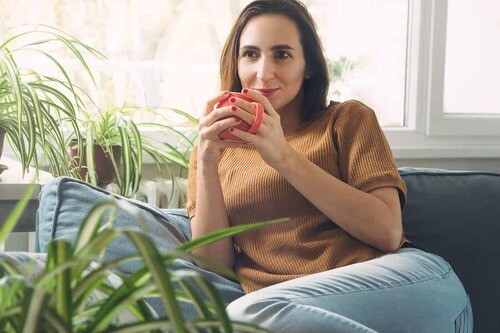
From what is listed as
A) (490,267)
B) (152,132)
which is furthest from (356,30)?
(490,267)

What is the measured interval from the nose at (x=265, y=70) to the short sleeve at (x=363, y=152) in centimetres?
18

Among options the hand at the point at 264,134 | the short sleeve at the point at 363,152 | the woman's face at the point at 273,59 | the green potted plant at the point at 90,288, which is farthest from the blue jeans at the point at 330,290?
the green potted plant at the point at 90,288

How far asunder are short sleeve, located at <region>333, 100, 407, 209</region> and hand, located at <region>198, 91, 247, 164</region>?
0.25 m

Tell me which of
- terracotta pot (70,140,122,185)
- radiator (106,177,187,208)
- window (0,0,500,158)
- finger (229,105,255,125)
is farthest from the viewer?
window (0,0,500,158)

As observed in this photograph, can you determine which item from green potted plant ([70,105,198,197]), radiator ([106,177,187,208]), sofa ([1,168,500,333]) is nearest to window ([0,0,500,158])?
radiator ([106,177,187,208])

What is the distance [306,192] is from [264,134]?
15 centimetres

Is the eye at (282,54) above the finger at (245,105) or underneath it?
above

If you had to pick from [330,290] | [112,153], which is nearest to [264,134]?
[330,290]

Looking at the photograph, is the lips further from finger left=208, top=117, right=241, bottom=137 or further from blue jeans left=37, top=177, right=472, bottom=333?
blue jeans left=37, top=177, right=472, bottom=333

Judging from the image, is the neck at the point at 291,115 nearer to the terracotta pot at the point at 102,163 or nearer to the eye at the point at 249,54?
the eye at the point at 249,54

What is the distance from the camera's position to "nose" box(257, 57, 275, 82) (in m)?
2.05

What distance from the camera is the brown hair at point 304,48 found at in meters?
2.15

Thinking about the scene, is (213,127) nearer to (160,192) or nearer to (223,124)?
(223,124)

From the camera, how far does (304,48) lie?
7.11 ft
